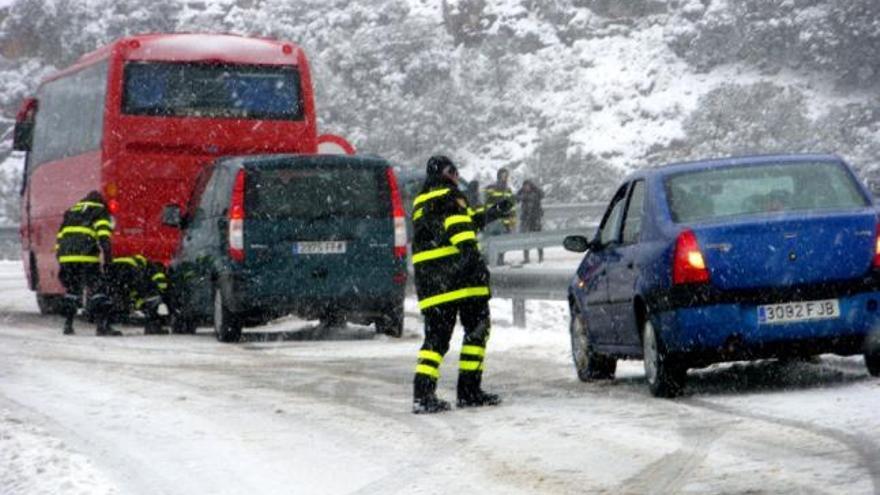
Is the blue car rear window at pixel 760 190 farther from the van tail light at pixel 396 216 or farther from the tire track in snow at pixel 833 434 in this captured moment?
the van tail light at pixel 396 216

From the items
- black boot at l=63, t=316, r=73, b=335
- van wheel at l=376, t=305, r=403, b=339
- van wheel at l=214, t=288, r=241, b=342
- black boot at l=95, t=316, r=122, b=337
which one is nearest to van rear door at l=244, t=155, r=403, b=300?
van wheel at l=376, t=305, r=403, b=339

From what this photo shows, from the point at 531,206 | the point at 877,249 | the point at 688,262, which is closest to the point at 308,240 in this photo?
the point at 688,262

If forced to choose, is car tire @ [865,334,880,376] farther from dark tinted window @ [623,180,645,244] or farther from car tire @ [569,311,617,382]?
car tire @ [569,311,617,382]

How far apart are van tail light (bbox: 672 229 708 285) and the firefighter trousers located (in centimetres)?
118

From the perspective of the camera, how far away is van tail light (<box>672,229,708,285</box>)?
11742mm

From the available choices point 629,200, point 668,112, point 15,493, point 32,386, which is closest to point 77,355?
point 32,386

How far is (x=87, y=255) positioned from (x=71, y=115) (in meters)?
5.10

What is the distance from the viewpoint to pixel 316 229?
19047 mm

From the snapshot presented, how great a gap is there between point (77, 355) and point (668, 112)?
172 ft

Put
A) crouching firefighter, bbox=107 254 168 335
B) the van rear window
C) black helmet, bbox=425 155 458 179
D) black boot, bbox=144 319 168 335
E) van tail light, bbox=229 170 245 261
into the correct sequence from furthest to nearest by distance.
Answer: crouching firefighter, bbox=107 254 168 335
black boot, bbox=144 319 168 335
the van rear window
van tail light, bbox=229 170 245 261
black helmet, bbox=425 155 458 179

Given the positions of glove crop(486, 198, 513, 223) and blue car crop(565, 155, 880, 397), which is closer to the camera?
blue car crop(565, 155, 880, 397)

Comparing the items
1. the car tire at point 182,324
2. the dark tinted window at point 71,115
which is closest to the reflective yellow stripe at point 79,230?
the car tire at point 182,324

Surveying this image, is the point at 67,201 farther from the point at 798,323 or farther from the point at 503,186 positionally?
the point at 798,323

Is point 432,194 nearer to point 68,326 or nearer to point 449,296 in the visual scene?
point 449,296
